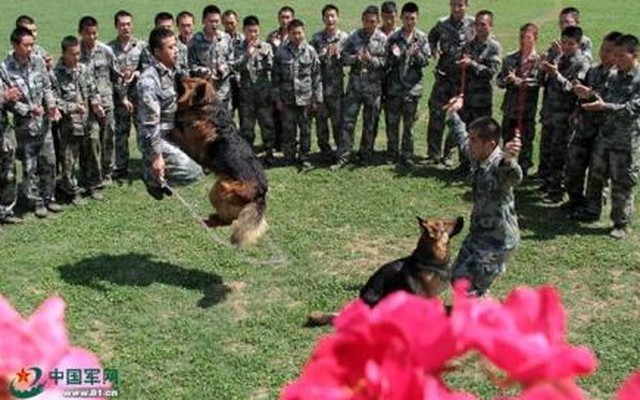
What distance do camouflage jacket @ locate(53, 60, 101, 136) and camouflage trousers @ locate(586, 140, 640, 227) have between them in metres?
5.28

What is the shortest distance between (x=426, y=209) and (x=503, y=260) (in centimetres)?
314

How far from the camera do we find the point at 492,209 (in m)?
5.62

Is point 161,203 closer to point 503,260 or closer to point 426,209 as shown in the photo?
point 426,209

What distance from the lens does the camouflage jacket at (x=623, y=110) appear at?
7.66 metres

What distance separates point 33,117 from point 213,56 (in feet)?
8.37

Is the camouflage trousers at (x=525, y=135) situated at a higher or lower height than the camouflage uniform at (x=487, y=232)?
lower

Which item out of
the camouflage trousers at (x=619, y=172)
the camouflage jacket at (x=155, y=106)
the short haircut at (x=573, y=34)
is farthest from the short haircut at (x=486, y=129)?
the short haircut at (x=573, y=34)

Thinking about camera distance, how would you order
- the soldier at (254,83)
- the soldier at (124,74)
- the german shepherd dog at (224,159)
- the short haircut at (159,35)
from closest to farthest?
the german shepherd dog at (224,159)
the short haircut at (159,35)
the soldier at (124,74)
the soldier at (254,83)

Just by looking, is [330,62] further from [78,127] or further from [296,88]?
[78,127]

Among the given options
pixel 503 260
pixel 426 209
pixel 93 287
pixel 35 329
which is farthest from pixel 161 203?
pixel 35 329

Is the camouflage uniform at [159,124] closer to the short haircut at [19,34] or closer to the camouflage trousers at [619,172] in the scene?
the short haircut at [19,34]

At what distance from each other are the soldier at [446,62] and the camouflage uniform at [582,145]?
1.73 m

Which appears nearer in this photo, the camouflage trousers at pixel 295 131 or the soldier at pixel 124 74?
the soldier at pixel 124 74

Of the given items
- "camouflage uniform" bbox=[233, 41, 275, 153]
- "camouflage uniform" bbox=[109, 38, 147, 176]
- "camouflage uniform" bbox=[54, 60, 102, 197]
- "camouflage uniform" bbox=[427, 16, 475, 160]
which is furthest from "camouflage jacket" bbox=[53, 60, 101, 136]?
"camouflage uniform" bbox=[427, 16, 475, 160]
